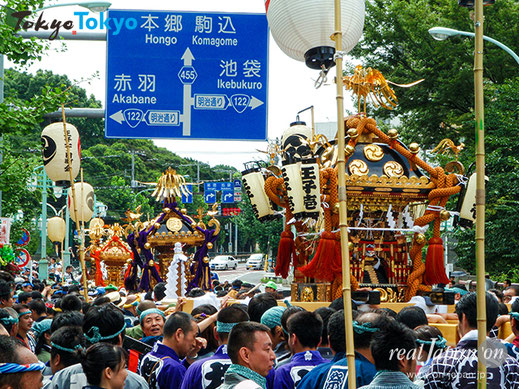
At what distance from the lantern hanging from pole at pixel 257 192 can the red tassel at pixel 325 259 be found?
2.60 meters

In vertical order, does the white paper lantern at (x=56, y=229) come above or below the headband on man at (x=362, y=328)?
above

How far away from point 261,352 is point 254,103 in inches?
295

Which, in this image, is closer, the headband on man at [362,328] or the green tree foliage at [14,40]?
the headband on man at [362,328]

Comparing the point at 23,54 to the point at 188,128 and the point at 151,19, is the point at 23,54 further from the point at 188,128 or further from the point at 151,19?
the point at 188,128

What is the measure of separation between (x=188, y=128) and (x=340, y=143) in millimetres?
7488

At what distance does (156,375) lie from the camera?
15.5 ft

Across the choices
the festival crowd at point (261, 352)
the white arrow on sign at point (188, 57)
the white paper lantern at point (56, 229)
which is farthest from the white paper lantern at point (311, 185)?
the white paper lantern at point (56, 229)

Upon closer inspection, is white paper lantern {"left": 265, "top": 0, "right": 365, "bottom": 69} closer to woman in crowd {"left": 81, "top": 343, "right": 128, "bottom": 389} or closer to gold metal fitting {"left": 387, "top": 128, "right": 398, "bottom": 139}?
woman in crowd {"left": 81, "top": 343, "right": 128, "bottom": 389}

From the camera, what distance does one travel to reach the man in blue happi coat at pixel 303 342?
14.5 ft

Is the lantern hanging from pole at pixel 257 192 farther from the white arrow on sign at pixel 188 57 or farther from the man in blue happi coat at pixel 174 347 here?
the man in blue happi coat at pixel 174 347

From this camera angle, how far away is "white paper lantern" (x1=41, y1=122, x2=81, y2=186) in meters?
11.4

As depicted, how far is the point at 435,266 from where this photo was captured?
10.1 m

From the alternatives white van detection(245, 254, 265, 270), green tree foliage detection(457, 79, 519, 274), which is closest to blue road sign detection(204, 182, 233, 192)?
white van detection(245, 254, 265, 270)

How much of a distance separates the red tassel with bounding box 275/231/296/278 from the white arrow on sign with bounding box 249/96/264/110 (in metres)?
Answer: 2.18
